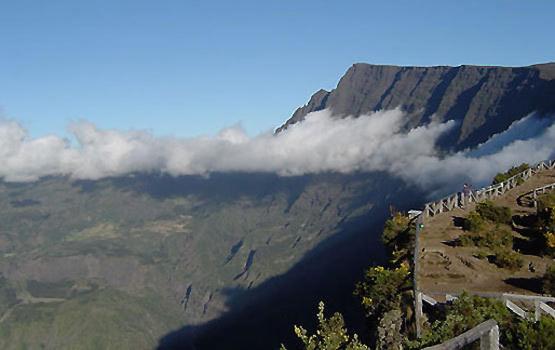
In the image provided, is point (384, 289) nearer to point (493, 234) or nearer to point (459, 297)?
point (459, 297)

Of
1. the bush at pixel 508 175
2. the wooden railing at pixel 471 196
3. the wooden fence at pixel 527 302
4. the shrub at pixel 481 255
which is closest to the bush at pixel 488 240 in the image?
the shrub at pixel 481 255

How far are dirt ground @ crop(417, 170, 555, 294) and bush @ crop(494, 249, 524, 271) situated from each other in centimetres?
32

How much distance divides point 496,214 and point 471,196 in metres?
12.9

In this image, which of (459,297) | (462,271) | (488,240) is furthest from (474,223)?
(459,297)

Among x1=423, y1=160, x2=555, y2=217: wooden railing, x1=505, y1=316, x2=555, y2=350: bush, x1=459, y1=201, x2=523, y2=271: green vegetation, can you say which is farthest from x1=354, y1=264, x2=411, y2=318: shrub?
x1=423, y1=160, x2=555, y2=217: wooden railing

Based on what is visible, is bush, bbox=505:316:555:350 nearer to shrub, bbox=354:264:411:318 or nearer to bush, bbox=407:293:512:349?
bush, bbox=407:293:512:349

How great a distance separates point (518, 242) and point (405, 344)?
102ft

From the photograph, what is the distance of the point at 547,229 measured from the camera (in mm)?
45219

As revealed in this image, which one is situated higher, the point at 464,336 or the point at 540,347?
the point at 464,336

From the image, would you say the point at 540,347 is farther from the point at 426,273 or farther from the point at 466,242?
the point at 466,242

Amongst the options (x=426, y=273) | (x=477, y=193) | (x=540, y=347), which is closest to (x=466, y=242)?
(x=426, y=273)

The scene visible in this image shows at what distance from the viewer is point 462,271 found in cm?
4047

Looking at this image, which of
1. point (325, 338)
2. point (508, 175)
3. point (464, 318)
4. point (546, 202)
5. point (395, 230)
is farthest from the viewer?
point (508, 175)

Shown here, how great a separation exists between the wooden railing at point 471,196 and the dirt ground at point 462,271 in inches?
355
